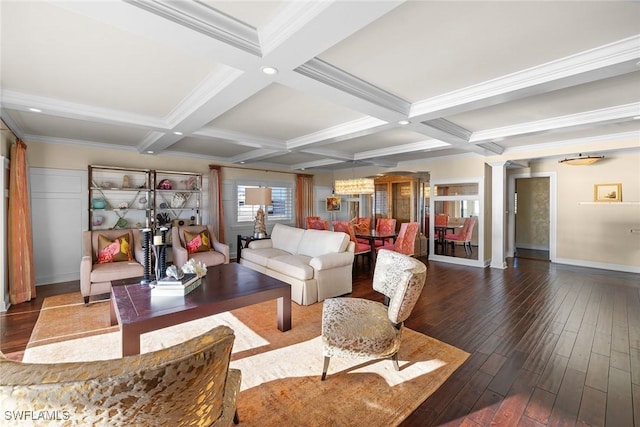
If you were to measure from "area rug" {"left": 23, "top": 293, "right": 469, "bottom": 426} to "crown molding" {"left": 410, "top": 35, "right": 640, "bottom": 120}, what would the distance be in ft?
8.10

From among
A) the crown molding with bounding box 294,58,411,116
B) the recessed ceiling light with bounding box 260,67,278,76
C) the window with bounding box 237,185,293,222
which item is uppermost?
the crown molding with bounding box 294,58,411,116

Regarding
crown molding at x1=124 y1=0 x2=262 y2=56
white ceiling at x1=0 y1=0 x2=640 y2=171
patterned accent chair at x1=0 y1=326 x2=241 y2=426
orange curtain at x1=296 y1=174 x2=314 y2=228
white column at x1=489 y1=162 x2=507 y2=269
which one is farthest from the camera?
orange curtain at x1=296 y1=174 x2=314 y2=228

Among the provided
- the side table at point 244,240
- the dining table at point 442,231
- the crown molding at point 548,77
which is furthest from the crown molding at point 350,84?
the dining table at point 442,231

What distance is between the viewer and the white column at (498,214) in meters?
5.86

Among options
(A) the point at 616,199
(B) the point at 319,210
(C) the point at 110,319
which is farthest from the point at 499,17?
(B) the point at 319,210

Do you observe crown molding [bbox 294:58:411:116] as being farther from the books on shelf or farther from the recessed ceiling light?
the books on shelf

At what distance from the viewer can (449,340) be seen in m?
2.74

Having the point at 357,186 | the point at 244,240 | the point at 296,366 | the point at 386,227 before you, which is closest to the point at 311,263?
the point at 296,366

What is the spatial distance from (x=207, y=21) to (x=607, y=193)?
757cm

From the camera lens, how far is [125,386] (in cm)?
84

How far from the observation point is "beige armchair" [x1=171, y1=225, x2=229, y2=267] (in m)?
4.69

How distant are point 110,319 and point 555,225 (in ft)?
27.3

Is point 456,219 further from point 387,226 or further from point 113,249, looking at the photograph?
point 113,249

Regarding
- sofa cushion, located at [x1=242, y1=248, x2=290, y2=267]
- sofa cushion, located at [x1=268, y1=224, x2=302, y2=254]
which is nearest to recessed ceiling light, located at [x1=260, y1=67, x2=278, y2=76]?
sofa cushion, located at [x1=242, y1=248, x2=290, y2=267]
